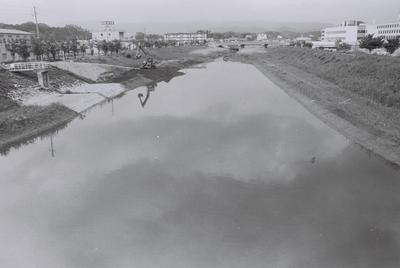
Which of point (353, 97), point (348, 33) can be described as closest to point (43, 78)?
point (353, 97)

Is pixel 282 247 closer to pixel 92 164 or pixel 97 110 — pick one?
pixel 92 164

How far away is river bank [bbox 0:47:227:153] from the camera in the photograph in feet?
92.7

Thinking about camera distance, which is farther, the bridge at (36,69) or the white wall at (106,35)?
the white wall at (106,35)

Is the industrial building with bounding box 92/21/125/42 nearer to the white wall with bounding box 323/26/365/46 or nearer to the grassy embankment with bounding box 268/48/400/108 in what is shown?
the white wall with bounding box 323/26/365/46

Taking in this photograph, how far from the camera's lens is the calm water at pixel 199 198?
13188 mm

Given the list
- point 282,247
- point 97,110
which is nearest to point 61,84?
point 97,110

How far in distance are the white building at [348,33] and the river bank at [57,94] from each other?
257ft

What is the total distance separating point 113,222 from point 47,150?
12.3m

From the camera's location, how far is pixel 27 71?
42.4 meters

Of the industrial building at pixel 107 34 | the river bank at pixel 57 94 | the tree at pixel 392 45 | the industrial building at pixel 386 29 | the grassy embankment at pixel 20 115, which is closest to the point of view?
the grassy embankment at pixel 20 115

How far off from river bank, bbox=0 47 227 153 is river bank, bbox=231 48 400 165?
2324cm

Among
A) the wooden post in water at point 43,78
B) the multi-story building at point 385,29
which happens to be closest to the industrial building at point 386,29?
the multi-story building at point 385,29

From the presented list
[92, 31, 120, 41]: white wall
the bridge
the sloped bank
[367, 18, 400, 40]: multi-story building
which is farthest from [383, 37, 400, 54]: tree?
[92, 31, 120, 41]: white wall

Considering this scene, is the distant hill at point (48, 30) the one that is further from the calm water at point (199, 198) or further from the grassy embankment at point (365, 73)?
the calm water at point (199, 198)
